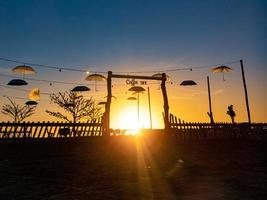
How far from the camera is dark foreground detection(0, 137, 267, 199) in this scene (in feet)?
17.7

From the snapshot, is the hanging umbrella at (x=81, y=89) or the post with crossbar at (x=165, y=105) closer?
the post with crossbar at (x=165, y=105)

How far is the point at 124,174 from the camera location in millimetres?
7516

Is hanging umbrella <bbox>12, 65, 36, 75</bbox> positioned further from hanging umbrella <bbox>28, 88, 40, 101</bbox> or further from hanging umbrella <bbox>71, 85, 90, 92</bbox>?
hanging umbrella <bbox>71, 85, 90, 92</bbox>

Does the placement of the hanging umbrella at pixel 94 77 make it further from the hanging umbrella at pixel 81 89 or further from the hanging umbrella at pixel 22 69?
the hanging umbrella at pixel 22 69

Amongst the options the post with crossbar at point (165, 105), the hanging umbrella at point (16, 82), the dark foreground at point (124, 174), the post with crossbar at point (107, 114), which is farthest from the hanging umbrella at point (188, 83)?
the hanging umbrella at point (16, 82)

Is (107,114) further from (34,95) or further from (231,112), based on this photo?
(231,112)

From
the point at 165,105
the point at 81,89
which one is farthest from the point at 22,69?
the point at 165,105

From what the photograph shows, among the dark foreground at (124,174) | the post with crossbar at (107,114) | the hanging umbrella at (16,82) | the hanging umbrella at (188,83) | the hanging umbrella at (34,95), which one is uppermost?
the hanging umbrella at (188,83)

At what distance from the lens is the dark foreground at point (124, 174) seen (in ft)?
17.7

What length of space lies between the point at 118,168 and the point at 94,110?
3290cm

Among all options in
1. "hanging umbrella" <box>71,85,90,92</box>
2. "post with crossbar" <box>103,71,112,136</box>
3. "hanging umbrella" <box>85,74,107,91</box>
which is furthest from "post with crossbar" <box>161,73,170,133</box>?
"hanging umbrella" <box>71,85,90,92</box>

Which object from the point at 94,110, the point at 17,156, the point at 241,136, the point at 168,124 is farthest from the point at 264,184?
the point at 94,110

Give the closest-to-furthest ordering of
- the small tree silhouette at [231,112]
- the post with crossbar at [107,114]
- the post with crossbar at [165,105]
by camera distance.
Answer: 1. the post with crossbar at [107,114]
2. the post with crossbar at [165,105]
3. the small tree silhouette at [231,112]

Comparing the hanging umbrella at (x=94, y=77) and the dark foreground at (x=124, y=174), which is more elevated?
the hanging umbrella at (x=94, y=77)
